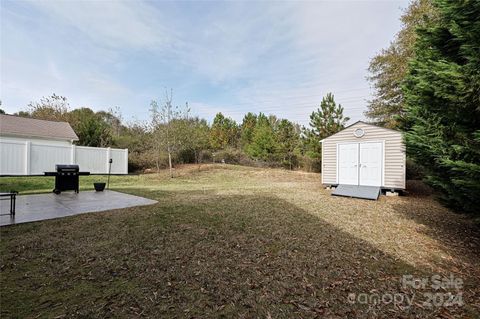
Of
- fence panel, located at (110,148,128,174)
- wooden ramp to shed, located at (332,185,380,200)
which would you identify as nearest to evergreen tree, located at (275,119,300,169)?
wooden ramp to shed, located at (332,185,380,200)

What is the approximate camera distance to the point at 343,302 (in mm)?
2033

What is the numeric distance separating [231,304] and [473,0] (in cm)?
466

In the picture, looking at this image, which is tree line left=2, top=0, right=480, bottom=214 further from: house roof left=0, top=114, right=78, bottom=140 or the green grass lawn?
house roof left=0, top=114, right=78, bottom=140

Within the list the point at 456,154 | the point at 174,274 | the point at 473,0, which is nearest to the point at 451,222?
the point at 456,154

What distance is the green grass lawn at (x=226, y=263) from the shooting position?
6.36 feet

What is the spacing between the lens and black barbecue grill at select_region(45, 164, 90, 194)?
699cm

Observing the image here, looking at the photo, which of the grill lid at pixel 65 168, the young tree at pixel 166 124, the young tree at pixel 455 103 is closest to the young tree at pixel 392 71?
the young tree at pixel 455 103

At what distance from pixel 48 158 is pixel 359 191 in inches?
601

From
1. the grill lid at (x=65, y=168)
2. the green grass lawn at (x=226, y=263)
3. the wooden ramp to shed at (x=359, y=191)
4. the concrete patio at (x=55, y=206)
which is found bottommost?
the green grass lawn at (x=226, y=263)

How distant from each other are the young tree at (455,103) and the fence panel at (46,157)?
1535cm

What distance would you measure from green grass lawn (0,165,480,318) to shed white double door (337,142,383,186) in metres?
3.33

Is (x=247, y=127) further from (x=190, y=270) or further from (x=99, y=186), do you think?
(x=190, y=270)

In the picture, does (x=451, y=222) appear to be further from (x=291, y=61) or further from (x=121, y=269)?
(x=291, y=61)

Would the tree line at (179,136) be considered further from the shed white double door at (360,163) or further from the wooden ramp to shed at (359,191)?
the wooden ramp to shed at (359,191)
